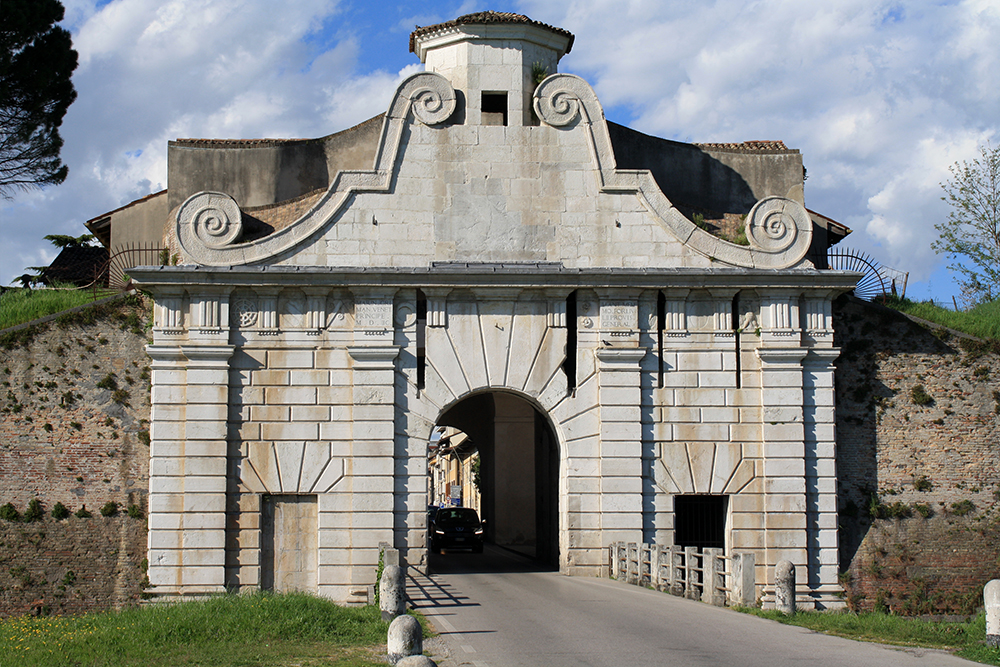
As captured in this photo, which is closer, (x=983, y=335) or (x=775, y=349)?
(x=775, y=349)

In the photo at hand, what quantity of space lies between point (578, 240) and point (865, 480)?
797 centimetres

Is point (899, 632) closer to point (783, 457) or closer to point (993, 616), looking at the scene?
point (993, 616)

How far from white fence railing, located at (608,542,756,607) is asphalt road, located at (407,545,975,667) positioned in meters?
0.37

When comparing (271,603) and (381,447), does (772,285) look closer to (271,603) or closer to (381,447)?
(381,447)

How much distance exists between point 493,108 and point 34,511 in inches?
Answer: 494

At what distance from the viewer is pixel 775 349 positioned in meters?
20.8

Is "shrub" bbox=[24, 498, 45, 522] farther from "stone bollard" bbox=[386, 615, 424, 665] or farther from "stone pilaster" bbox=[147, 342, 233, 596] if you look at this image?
"stone bollard" bbox=[386, 615, 424, 665]

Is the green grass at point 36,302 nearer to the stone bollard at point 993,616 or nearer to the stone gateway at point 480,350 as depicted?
the stone gateway at point 480,350

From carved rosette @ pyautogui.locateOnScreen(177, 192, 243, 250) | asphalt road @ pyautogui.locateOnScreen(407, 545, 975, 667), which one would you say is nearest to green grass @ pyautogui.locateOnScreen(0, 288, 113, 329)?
carved rosette @ pyautogui.locateOnScreen(177, 192, 243, 250)

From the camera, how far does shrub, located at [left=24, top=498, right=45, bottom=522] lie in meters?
20.7

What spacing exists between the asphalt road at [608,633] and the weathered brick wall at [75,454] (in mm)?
6559

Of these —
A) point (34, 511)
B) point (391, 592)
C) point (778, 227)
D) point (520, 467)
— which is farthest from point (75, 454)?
point (778, 227)

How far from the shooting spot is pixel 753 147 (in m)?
25.8

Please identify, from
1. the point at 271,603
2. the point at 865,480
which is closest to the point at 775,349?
the point at 865,480
